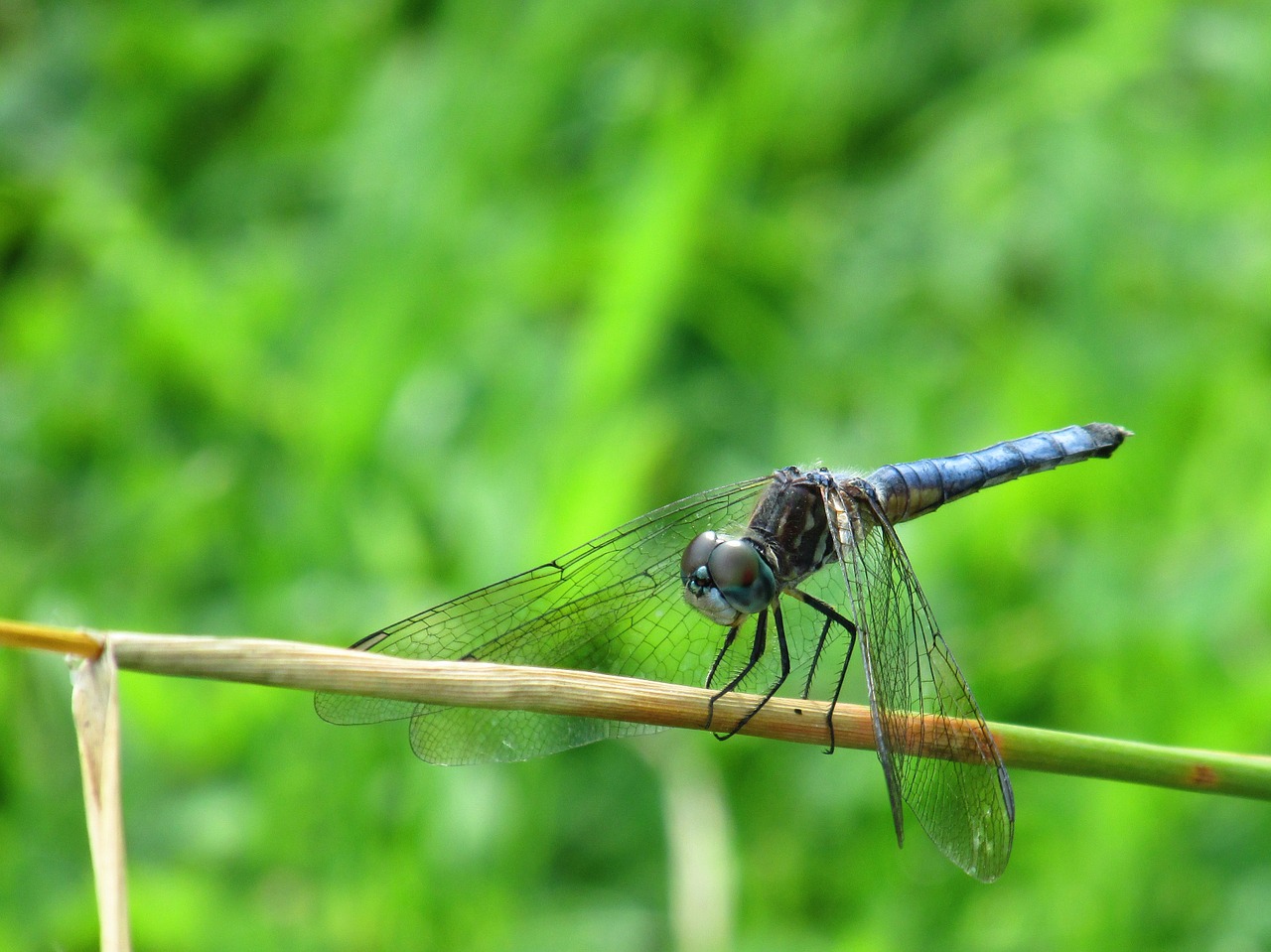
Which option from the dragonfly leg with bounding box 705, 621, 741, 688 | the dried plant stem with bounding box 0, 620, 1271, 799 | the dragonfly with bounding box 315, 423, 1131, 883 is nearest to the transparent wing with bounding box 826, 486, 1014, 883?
the dragonfly with bounding box 315, 423, 1131, 883

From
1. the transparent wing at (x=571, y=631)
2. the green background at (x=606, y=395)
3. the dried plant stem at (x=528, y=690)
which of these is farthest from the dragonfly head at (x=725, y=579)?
the green background at (x=606, y=395)

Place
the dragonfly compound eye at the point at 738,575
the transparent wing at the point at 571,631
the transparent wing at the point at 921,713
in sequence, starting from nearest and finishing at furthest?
the transparent wing at the point at 921,713 < the transparent wing at the point at 571,631 < the dragonfly compound eye at the point at 738,575

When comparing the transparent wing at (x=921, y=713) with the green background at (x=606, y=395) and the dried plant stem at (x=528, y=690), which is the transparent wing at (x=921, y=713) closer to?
the dried plant stem at (x=528, y=690)

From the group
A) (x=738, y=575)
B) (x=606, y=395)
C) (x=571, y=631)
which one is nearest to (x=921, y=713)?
(x=738, y=575)

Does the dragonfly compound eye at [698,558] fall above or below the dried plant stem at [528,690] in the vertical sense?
above

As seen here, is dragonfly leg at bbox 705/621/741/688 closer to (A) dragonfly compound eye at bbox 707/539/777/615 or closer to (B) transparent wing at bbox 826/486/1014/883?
(A) dragonfly compound eye at bbox 707/539/777/615

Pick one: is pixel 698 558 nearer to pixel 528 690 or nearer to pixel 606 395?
pixel 528 690

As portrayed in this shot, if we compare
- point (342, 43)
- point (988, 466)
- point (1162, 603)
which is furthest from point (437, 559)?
point (342, 43)
